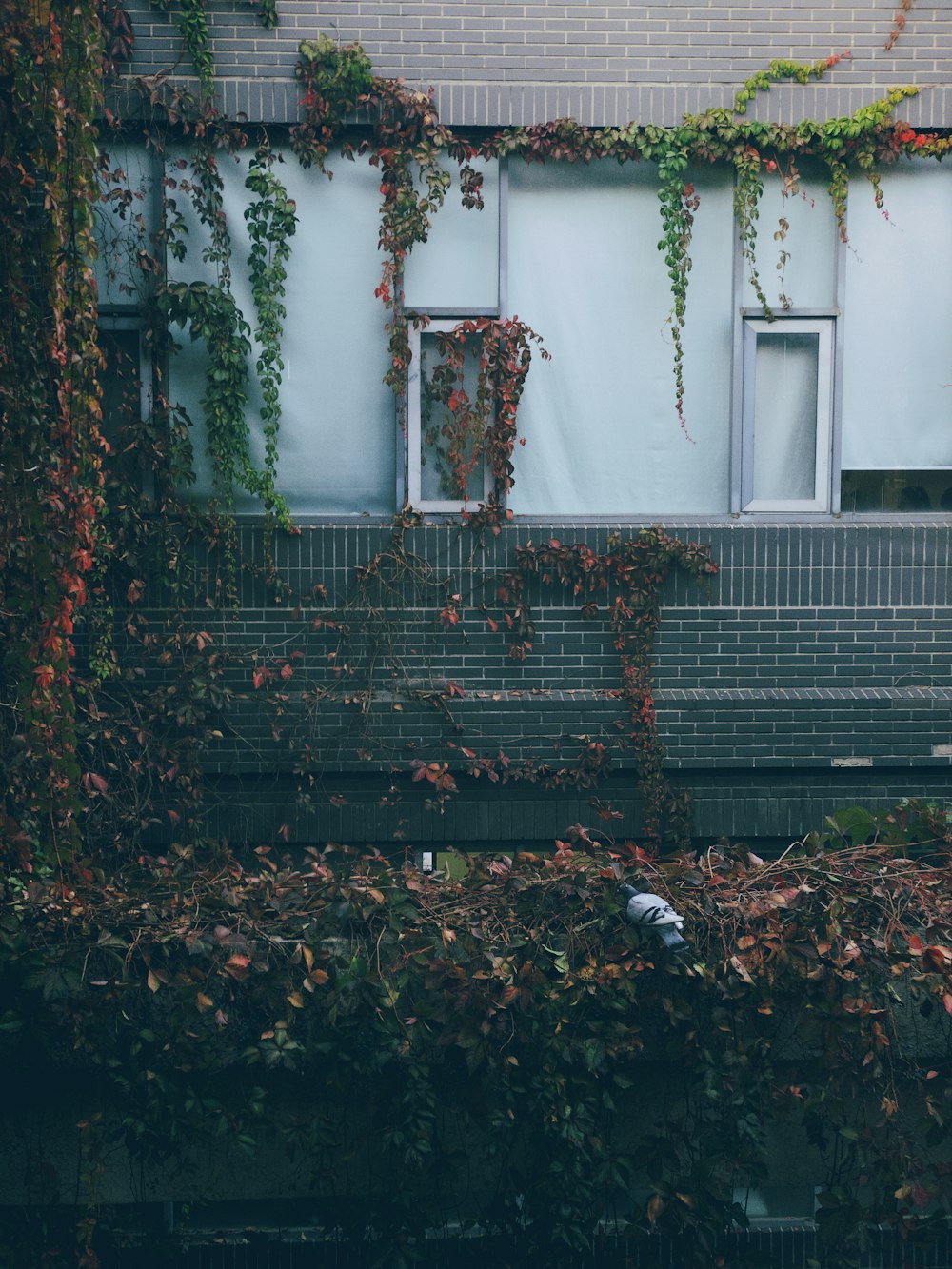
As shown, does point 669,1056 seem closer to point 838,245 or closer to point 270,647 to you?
point 270,647

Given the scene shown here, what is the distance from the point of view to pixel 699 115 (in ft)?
20.4

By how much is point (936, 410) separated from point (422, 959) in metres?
4.73

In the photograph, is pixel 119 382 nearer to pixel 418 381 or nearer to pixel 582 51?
pixel 418 381

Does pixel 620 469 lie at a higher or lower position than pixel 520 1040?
higher

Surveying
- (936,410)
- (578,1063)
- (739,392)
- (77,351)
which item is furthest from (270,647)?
(936,410)

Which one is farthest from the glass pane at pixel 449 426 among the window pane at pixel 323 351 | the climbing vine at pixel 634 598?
the climbing vine at pixel 634 598

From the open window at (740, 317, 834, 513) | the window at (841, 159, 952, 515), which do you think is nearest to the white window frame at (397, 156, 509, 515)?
the open window at (740, 317, 834, 513)

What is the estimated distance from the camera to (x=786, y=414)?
6.55 m

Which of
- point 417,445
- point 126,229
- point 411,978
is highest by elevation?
point 126,229

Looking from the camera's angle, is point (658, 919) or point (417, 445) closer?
point (658, 919)

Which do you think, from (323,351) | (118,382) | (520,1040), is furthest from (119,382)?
(520,1040)

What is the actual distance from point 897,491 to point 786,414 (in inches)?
29.9

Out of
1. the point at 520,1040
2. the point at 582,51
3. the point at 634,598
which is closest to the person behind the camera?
the point at 520,1040

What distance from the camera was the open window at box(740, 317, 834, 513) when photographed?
649 centimetres
